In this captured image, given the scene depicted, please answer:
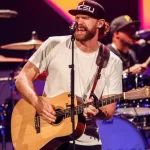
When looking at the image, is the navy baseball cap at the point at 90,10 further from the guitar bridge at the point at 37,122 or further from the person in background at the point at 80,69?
the guitar bridge at the point at 37,122

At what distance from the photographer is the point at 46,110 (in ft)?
13.6

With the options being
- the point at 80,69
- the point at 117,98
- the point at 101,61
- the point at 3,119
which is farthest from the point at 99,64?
the point at 3,119

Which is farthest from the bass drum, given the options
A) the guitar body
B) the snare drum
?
the guitar body

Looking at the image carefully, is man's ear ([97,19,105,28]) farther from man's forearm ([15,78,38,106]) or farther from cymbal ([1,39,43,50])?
cymbal ([1,39,43,50])

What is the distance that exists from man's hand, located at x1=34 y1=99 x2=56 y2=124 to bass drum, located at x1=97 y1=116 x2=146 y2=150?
195 cm

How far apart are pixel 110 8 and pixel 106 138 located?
2706mm

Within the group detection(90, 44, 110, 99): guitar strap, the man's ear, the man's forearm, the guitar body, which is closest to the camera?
the guitar body

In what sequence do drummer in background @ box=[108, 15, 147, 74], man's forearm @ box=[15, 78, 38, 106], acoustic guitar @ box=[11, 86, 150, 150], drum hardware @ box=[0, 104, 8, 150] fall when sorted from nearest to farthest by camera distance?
acoustic guitar @ box=[11, 86, 150, 150], man's forearm @ box=[15, 78, 38, 106], drum hardware @ box=[0, 104, 8, 150], drummer in background @ box=[108, 15, 147, 74]

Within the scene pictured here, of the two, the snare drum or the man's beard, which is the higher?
the man's beard

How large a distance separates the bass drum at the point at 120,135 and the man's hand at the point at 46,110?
1945 mm

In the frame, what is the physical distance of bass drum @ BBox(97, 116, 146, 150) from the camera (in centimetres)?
593

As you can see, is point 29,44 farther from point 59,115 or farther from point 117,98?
point 117,98

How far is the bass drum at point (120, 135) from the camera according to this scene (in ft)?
19.4

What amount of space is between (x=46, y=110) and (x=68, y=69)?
1.45 ft
